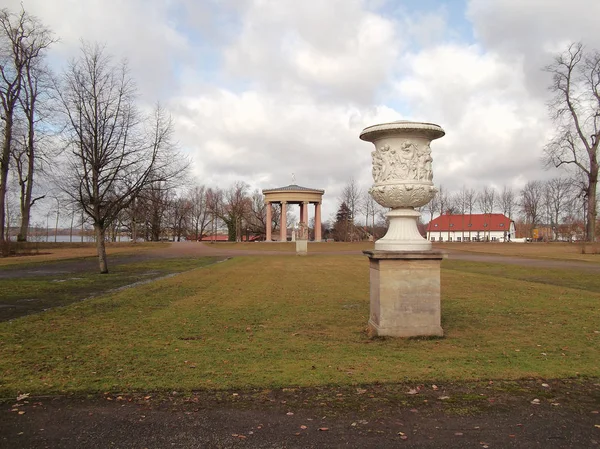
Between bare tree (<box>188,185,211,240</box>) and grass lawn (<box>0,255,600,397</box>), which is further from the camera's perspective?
bare tree (<box>188,185,211,240</box>)

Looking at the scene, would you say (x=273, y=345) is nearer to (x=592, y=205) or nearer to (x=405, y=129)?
(x=405, y=129)

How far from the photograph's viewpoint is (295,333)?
754 centimetres

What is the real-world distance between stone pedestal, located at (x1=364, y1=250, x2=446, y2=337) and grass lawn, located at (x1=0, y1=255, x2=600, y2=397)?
258 mm

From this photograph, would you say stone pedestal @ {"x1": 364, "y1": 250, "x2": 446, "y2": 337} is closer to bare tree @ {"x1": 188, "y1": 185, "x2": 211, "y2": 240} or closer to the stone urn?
the stone urn

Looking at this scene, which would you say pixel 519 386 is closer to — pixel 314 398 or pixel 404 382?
pixel 404 382

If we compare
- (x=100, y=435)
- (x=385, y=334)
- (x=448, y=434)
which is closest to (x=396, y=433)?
(x=448, y=434)

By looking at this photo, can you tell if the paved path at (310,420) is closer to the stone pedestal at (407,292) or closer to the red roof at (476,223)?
the stone pedestal at (407,292)

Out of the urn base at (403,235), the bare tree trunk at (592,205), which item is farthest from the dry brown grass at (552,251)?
the urn base at (403,235)

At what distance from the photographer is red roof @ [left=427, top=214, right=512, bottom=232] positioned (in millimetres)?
100500

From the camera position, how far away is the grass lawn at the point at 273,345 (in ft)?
16.7

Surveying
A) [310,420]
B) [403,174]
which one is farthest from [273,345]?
[403,174]

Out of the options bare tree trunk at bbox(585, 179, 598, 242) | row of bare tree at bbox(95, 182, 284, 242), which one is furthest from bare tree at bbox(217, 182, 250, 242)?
bare tree trunk at bbox(585, 179, 598, 242)

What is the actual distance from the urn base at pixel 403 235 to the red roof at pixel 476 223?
96.9m

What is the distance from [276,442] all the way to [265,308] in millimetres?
6911
